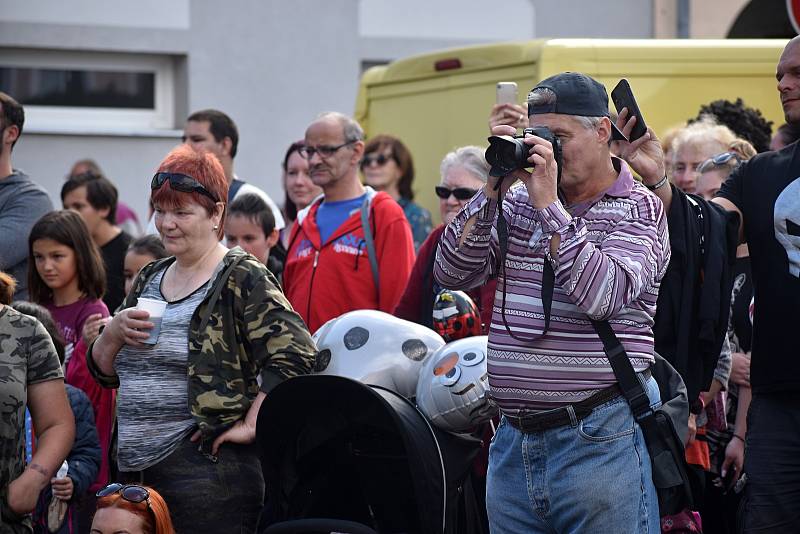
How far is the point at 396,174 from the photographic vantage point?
7.99 metres

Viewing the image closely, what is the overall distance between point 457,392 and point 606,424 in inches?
34.7

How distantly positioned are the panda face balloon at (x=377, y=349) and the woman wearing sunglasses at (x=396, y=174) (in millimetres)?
2943

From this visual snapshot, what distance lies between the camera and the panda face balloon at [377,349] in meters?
4.86

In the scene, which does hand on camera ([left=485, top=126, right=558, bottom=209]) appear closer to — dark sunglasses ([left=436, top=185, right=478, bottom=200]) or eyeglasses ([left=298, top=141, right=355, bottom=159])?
dark sunglasses ([left=436, top=185, right=478, bottom=200])

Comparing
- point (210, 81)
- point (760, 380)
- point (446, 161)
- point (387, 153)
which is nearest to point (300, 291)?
point (446, 161)

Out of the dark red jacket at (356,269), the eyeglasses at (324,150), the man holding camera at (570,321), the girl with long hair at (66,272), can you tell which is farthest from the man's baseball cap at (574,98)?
the girl with long hair at (66,272)

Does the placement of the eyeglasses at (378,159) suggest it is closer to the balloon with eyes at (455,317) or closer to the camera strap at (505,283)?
the balloon with eyes at (455,317)

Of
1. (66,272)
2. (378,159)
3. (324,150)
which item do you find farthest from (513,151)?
(378,159)

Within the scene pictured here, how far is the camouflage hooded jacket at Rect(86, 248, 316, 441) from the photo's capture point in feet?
14.2

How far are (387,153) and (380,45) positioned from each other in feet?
15.7

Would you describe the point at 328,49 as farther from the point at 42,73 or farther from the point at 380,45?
the point at 42,73

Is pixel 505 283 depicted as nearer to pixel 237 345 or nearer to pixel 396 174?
pixel 237 345

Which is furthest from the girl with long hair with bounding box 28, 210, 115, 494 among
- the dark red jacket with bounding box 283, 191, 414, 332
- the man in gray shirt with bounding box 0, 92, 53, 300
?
the dark red jacket with bounding box 283, 191, 414, 332

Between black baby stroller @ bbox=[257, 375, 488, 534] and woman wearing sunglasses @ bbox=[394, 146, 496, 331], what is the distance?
1070 millimetres
